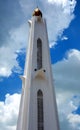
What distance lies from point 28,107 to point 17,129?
3.32 meters

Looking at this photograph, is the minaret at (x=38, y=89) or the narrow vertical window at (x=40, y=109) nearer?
the narrow vertical window at (x=40, y=109)

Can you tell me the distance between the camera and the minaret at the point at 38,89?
124ft

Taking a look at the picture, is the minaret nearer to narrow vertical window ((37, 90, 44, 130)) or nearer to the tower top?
narrow vertical window ((37, 90, 44, 130))

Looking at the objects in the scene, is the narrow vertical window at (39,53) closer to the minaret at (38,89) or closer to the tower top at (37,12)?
the minaret at (38,89)

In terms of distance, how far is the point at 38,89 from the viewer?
40062 millimetres

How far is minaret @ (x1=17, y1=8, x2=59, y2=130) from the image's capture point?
3778 centimetres

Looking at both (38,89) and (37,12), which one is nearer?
(38,89)

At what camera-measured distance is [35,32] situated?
4541 cm

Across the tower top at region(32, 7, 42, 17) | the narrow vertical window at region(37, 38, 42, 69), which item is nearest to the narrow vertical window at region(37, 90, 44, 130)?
the narrow vertical window at region(37, 38, 42, 69)

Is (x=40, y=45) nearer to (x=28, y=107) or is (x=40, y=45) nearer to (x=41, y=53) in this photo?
(x=41, y=53)

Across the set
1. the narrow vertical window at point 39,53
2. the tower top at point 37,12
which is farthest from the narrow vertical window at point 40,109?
the tower top at point 37,12

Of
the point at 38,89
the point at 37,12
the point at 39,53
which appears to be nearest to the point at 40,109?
the point at 38,89

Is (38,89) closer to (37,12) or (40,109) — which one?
(40,109)

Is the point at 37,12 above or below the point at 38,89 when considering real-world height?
above
